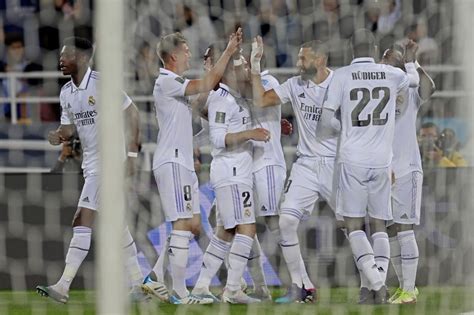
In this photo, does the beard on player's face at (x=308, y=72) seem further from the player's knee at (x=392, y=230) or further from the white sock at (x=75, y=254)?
the white sock at (x=75, y=254)

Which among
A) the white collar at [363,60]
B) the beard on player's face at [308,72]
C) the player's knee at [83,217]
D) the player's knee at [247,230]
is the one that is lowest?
the player's knee at [247,230]

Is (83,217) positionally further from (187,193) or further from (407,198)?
(407,198)

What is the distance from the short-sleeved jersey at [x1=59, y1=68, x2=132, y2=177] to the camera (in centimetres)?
857

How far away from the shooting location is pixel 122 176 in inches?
185

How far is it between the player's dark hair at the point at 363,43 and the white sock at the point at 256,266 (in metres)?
1.69

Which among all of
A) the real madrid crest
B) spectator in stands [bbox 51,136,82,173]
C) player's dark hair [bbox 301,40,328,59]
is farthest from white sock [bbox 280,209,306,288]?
spectator in stands [bbox 51,136,82,173]

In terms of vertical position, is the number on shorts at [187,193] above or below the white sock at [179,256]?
above

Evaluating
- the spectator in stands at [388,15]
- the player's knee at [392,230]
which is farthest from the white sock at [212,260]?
the spectator in stands at [388,15]

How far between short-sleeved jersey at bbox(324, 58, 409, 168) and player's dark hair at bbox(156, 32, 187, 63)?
3.33ft

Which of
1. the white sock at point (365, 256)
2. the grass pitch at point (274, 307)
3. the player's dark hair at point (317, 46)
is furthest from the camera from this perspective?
the player's dark hair at point (317, 46)

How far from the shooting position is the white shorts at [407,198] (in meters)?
8.95

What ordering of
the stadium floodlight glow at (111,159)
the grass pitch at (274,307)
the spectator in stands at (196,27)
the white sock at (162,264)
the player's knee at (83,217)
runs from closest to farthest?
the stadium floodlight glow at (111,159) → the grass pitch at (274,307) → the spectator in stands at (196,27) → the player's knee at (83,217) → the white sock at (162,264)

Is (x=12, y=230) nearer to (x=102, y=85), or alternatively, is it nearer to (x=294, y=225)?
(x=294, y=225)

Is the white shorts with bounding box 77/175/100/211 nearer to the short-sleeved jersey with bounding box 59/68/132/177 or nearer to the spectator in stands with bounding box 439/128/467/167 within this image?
the short-sleeved jersey with bounding box 59/68/132/177
